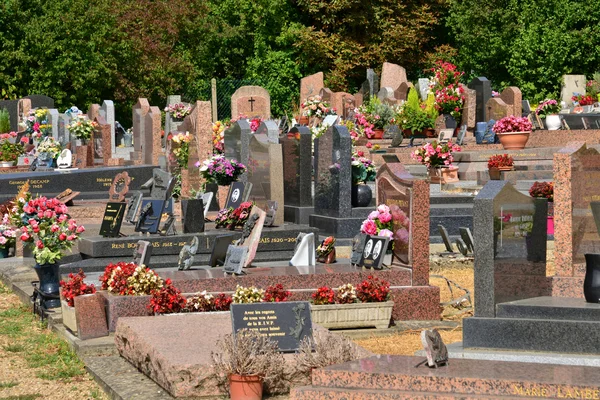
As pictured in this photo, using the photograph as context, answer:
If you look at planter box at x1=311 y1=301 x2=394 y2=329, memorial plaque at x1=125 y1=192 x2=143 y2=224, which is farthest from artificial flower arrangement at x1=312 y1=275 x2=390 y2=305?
memorial plaque at x1=125 y1=192 x2=143 y2=224

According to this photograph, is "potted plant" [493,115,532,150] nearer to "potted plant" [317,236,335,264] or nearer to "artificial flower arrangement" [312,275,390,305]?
"potted plant" [317,236,335,264]

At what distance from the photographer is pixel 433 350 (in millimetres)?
8359

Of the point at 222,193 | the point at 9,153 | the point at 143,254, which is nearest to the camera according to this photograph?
the point at 143,254

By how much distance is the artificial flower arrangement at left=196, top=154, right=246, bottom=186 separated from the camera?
19.4 meters

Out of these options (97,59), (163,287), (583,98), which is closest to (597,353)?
(163,287)

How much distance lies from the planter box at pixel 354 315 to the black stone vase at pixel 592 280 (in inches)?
104

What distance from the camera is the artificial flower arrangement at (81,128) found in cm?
3028

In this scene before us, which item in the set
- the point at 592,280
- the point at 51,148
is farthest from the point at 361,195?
the point at 51,148

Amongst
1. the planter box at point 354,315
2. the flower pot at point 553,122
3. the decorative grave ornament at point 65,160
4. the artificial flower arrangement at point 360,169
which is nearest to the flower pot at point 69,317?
the planter box at point 354,315

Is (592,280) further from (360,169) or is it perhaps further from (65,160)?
(65,160)

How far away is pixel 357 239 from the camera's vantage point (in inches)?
554

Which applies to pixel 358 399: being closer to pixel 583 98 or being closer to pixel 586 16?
pixel 583 98

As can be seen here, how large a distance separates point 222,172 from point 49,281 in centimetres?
580

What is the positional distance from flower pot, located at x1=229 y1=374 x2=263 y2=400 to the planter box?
328 cm
